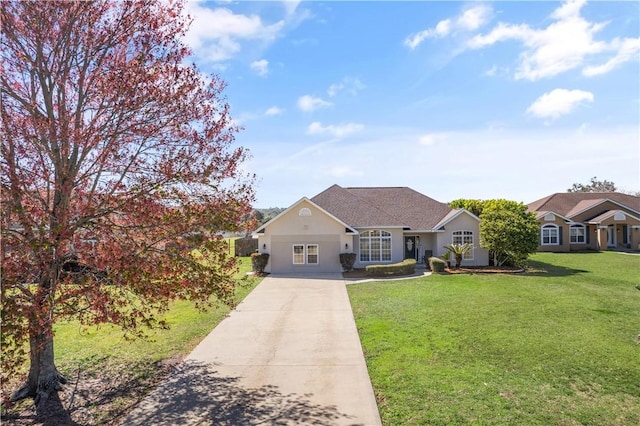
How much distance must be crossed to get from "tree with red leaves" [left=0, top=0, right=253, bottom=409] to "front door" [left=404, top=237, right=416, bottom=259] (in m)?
22.3

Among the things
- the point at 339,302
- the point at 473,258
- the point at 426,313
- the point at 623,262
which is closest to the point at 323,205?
the point at 473,258

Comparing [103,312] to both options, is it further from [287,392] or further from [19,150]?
[287,392]

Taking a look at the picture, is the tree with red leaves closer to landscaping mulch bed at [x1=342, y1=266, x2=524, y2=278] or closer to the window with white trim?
landscaping mulch bed at [x1=342, y1=266, x2=524, y2=278]

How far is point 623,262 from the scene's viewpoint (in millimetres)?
28516

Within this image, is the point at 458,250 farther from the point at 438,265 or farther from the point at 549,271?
the point at 549,271

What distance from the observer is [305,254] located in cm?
2706

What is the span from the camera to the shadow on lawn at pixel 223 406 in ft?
22.9

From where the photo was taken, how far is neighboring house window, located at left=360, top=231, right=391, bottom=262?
2777 cm

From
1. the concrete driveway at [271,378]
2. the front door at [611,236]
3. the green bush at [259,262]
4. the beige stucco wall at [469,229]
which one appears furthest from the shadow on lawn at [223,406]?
the front door at [611,236]

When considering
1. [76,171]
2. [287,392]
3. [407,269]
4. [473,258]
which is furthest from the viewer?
[473,258]

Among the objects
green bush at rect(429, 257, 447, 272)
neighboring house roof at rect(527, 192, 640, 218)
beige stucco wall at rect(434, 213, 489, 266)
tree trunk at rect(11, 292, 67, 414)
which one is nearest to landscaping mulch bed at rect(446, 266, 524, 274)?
green bush at rect(429, 257, 447, 272)

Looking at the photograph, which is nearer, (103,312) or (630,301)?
(103,312)

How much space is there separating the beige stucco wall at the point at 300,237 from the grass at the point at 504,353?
7501mm

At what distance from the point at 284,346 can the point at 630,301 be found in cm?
1410
